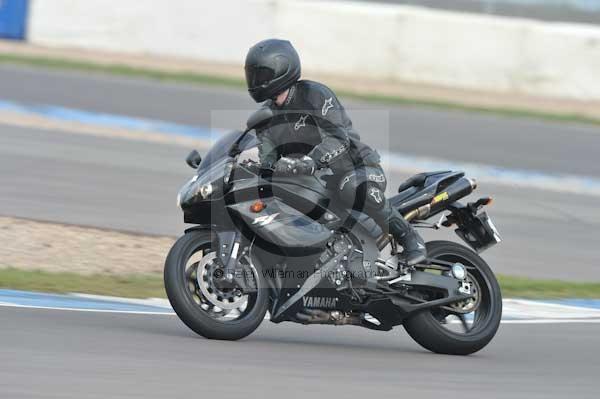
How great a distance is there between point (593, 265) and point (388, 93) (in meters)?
9.40

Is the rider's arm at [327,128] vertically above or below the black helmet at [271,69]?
below

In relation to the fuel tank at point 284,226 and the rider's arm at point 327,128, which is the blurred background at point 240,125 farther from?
the rider's arm at point 327,128

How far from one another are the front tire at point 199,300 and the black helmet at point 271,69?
82 centimetres

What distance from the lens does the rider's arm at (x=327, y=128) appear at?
21.3 feet

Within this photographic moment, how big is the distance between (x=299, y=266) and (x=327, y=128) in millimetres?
758

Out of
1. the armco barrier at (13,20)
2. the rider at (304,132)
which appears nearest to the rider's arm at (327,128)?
the rider at (304,132)

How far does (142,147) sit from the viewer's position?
15.1m

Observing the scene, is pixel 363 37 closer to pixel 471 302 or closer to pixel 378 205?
pixel 471 302

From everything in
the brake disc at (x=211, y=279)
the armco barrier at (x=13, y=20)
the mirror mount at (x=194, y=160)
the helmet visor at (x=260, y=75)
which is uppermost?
the helmet visor at (x=260, y=75)

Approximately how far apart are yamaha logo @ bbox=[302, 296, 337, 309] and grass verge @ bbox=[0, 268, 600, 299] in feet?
6.49

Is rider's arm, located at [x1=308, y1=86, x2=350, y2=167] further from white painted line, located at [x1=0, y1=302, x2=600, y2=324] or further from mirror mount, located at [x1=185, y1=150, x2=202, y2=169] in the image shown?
white painted line, located at [x1=0, y1=302, x2=600, y2=324]

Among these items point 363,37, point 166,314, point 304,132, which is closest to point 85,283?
point 166,314

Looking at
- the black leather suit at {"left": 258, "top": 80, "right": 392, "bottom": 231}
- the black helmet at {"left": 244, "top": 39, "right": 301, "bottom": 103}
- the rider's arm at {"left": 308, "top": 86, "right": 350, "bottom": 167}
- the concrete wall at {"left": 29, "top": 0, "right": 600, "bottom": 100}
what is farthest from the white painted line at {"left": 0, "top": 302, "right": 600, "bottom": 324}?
the concrete wall at {"left": 29, "top": 0, "right": 600, "bottom": 100}

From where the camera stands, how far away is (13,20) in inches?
871
